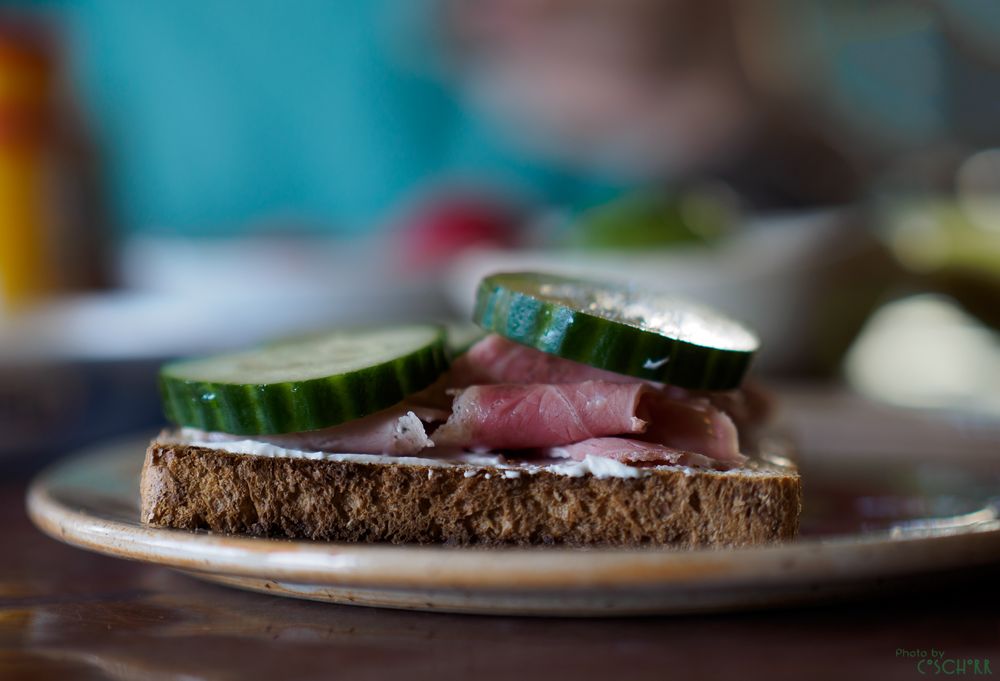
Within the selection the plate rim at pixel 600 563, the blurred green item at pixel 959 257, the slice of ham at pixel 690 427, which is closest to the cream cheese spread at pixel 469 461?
the slice of ham at pixel 690 427

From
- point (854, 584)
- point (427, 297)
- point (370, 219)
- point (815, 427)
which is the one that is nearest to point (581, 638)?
point (854, 584)

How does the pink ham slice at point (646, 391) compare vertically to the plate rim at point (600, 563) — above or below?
above

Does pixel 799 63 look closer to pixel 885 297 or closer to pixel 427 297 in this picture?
pixel 885 297

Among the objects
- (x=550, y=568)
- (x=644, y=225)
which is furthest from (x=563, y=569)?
(x=644, y=225)

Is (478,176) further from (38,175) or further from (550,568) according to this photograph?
(550,568)

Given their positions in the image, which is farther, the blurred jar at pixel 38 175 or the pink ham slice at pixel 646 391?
the blurred jar at pixel 38 175

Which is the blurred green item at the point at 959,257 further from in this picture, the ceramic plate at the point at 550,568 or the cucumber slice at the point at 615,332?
the ceramic plate at the point at 550,568

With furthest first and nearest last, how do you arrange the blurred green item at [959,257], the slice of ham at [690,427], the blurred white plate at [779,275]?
the blurred green item at [959,257] < the blurred white plate at [779,275] < the slice of ham at [690,427]
